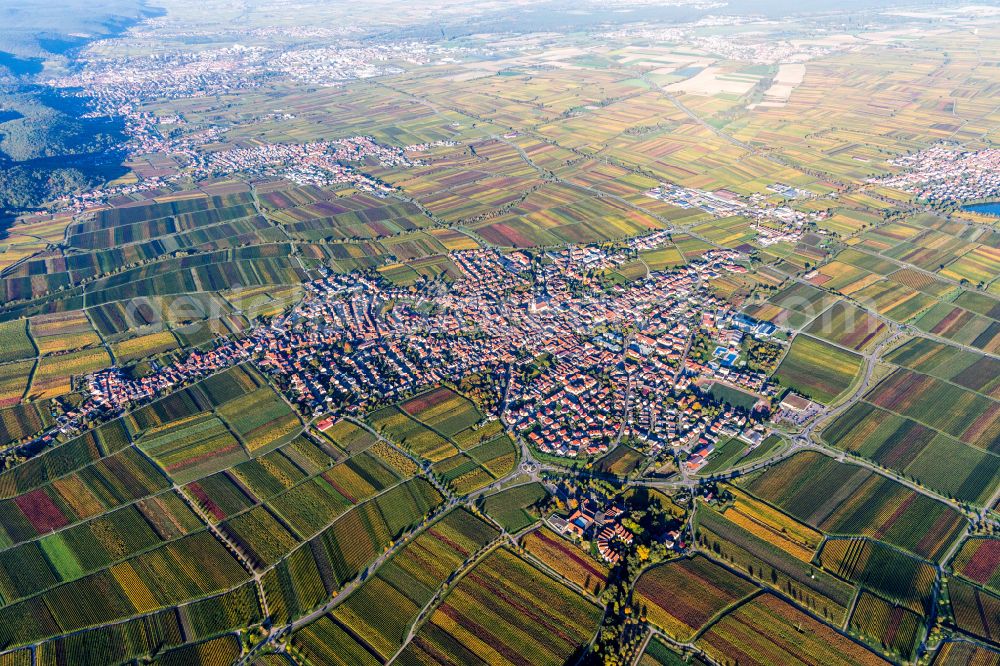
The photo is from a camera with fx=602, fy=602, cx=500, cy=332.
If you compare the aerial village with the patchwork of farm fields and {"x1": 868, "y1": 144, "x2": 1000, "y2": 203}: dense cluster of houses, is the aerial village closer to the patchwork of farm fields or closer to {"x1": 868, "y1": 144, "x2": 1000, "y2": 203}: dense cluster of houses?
the patchwork of farm fields

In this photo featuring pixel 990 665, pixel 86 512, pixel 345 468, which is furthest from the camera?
pixel 345 468

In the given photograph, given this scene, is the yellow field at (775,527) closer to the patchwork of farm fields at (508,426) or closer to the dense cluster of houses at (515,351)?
the patchwork of farm fields at (508,426)

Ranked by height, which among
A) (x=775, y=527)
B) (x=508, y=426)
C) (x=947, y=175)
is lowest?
(x=508, y=426)

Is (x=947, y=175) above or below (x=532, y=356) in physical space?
above

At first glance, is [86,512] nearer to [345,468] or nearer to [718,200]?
[345,468]

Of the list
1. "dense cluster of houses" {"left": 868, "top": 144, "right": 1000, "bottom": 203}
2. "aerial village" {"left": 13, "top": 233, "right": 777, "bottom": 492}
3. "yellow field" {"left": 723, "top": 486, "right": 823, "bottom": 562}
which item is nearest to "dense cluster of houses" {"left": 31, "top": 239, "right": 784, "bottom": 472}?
"aerial village" {"left": 13, "top": 233, "right": 777, "bottom": 492}

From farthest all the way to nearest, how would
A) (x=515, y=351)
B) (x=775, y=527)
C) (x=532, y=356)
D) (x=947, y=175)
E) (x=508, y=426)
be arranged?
(x=947, y=175), (x=515, y=351), (x=532, y=356), (x=508, y=426), (x=775, y=527)

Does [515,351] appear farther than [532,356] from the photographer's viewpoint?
Yes

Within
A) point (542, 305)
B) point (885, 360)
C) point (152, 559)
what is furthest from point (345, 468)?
point (885, 360)

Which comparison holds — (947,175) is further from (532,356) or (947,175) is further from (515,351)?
(515,351)

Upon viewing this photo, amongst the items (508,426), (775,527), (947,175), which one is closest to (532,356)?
(508,426)

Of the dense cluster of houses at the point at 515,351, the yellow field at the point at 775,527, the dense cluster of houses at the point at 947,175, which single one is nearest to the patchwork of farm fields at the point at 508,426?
the yellow field at the point at 775,527
